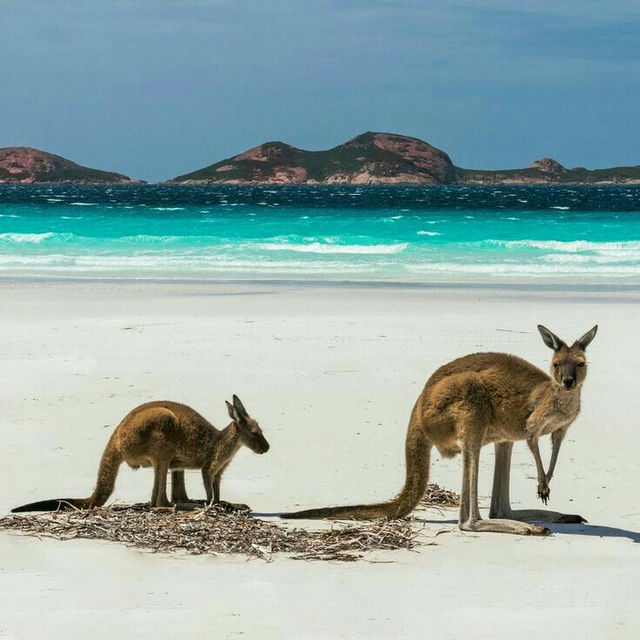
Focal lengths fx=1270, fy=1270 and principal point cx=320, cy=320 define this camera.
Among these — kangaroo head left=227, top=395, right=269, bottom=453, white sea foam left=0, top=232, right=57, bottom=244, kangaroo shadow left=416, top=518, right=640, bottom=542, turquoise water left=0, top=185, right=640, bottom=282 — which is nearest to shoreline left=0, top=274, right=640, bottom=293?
turquoise water left=0, top=185, right=640, bottom=282

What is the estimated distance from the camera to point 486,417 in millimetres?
5188

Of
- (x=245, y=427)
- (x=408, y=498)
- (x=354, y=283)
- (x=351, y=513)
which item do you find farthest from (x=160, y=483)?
(x=354, y=283)

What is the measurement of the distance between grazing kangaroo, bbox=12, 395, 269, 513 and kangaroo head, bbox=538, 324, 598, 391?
4.22ft

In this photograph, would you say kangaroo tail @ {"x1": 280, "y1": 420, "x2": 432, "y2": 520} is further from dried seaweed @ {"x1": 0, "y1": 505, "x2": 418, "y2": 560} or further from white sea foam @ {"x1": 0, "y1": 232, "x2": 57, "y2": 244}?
white sea foam @ {"x1": 0, "y1": 232, "x2": 57, "y2": 244}

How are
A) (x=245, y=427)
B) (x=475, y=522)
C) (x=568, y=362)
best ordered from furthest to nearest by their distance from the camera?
(x=245, y=427), (x=475, y=522), (x=568, y=362)

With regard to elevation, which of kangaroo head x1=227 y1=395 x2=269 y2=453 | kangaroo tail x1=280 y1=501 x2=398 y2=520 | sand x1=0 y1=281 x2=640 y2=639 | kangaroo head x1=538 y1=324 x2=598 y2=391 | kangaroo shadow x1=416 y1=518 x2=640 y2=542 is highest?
kangaroo head x1=538 y1=324 x2=598 y2=391

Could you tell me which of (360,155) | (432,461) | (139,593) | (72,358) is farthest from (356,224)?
(360,155)

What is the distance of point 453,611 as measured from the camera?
424 centimetres

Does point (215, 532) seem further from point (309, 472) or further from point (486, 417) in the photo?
point (309, 472)

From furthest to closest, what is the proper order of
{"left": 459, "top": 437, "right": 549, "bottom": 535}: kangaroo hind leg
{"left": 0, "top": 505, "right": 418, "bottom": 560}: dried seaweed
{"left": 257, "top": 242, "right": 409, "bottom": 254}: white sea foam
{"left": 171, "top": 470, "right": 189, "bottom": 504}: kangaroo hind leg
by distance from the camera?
{"left": 257, "top": 242, "right": 409, "bottom": 254}: white sea foam < {"left": 171, "top": 470, "right": 189, "bottom": 504}: kangaroo hind leg < {"left": 459, "top": 437, "right": 549, "bottom": 535}: kangaroo hind leg < {"left": 0, "top": 505, "right": 418, "bottom": 560}: dried seaweed

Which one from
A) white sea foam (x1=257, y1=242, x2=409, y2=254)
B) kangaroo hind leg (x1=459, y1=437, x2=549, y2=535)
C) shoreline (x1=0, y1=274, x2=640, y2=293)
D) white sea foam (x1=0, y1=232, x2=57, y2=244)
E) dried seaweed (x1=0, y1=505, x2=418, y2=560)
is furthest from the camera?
white sea foam (x1=0, y1=232, x2=57, y2=244)

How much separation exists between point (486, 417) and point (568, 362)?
1.38ft

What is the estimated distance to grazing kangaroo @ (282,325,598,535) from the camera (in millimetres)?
5051

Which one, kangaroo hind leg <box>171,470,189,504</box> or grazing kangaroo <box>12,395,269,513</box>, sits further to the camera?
kangaroo hind leg <box>171,470,189,504</box>
